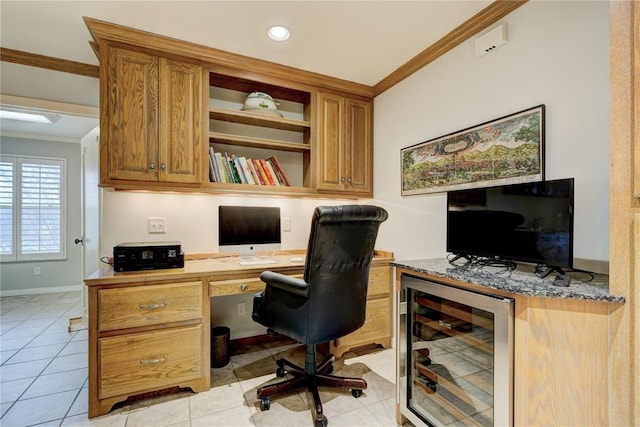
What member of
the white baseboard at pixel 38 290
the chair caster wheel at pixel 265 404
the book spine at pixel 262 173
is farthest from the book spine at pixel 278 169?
the white baseboard at pixel 38 290

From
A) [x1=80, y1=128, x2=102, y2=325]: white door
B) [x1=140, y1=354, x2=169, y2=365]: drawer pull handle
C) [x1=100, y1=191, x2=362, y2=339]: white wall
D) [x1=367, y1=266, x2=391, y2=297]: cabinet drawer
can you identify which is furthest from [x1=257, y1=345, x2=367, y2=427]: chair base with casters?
[x1=80, y1=128, x2=102, y2=325]: white door

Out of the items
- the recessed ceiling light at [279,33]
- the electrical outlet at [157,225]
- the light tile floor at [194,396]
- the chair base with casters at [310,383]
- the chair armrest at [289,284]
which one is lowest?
the light tile floor at [194,396]

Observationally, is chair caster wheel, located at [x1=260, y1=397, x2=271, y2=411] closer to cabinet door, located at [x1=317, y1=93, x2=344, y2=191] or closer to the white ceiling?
cabinet door, located at [x1=317, y1=93, x2=344, y2=191]

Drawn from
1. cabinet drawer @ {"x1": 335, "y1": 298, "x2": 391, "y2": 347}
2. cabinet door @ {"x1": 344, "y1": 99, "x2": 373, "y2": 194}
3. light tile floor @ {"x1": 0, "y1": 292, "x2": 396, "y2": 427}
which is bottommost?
light tile floor @ {"x1": 0, "y1": 292, "x2": 396, "y2": 427}

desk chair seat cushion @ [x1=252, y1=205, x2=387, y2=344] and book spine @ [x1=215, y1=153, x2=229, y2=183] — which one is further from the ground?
book spine @ [x1=215, y1=153, x2=229, y2=183]

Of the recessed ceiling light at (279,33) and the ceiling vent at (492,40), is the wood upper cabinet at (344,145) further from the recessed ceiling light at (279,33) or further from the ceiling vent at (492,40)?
the ceiling vent at (492,40)

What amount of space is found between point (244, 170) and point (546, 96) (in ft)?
6.76

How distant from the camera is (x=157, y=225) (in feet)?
7.97

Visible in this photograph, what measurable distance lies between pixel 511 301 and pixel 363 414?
1157 mm

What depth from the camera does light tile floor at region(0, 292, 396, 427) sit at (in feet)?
5.62

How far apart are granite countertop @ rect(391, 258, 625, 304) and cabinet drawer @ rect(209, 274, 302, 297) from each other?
1033 mm

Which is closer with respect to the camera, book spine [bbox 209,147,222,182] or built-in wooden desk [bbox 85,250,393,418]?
built-in wooden desk [bbox 85,250,393,418]

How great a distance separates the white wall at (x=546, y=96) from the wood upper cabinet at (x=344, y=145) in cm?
53

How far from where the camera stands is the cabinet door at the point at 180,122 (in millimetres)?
→ 2168
